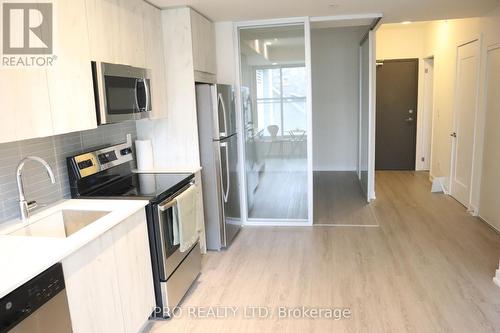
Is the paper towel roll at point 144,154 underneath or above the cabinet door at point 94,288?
above

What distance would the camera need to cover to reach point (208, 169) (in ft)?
12.2

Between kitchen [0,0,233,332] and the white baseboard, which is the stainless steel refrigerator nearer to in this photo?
kitchen [0,0,233,332]

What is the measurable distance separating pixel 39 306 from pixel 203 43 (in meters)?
2.90

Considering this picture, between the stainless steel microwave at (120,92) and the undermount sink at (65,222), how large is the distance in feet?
1.95

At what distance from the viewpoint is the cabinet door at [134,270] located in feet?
7.25

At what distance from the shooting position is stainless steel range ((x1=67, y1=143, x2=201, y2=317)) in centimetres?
259

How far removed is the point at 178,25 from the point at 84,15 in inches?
47.7

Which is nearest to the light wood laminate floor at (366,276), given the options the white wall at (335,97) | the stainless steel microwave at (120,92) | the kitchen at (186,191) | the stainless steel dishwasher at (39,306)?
the kitchen at (186,191)

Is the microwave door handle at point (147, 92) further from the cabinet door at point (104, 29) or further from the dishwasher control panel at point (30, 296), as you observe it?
the dishwasher control panel at point (30, 296)

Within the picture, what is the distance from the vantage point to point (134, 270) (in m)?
2.36

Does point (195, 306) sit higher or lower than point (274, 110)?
lower

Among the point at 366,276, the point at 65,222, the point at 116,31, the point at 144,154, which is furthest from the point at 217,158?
the point at 366,276

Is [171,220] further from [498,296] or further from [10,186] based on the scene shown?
[498,296]

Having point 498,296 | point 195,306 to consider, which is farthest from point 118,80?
point 498,296
